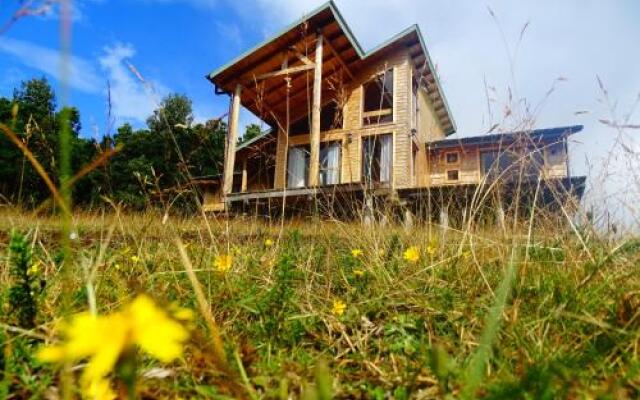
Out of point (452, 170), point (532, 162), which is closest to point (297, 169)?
point (452, 170)

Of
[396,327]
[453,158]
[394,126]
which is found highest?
[394,126]

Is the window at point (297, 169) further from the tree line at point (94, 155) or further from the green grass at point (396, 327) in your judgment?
the green grass at point (396, 327)

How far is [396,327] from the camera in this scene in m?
1.29

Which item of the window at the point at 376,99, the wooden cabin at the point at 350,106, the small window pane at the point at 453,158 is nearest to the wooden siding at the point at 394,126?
the wooden cabin at the point at 350,106

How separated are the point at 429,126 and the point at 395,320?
13423 millimetres

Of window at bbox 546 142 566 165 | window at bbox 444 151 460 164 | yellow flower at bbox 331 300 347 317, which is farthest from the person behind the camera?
window at bbox 444 151 460 164

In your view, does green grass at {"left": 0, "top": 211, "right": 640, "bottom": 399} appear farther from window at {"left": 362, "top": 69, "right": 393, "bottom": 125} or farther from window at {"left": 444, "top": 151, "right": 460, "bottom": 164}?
window at {"left": 444, "top": 151, "right": 460, "bottom": 164}

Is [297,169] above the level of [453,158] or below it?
below

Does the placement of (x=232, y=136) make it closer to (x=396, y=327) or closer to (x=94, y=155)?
(x=94, y=155)

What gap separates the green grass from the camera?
882 mm

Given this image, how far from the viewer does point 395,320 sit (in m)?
1.35

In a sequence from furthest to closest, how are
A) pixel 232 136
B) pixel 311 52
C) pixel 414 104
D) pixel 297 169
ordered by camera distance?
pixel 297 169 → pixel 414 104 → pixel 311 52 → pixel 232 136

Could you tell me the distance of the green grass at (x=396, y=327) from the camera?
0.88 metres

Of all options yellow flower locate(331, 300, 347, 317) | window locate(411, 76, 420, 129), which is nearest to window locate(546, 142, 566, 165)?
yellow flower locate(331, 300, 347, 317)
